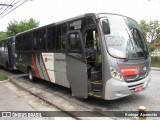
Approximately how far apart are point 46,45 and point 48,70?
1.14 m

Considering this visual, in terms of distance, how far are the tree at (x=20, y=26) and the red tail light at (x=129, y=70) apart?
33333 millimetres

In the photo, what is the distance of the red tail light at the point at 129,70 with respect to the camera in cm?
644

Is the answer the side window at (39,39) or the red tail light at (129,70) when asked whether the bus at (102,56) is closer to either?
the red tail light at (129,70)

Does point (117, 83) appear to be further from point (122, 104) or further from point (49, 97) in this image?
point (49, 97)

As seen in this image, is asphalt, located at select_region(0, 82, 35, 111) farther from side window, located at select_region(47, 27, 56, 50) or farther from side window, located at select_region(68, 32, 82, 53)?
side window, located at select_region(47, 27, 56, 50)

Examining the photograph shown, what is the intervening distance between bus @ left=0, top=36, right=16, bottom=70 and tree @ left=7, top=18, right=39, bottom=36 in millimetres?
19345

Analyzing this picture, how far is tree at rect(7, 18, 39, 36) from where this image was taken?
3800 cm

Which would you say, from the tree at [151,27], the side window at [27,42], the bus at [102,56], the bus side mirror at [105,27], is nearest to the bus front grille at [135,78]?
the bus at [102,56]

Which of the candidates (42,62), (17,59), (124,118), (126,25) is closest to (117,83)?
(124,118)

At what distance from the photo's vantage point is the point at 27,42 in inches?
500

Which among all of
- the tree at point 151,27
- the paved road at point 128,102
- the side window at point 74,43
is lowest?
the paved road at point 128,102

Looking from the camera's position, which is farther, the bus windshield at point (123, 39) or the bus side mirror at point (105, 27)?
the bus windshield at point (123, 39)

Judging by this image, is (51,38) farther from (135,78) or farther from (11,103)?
(135,78)

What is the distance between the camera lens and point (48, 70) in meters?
9.92
